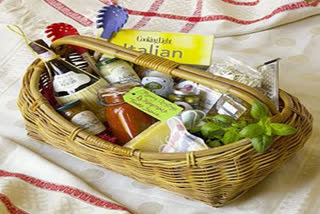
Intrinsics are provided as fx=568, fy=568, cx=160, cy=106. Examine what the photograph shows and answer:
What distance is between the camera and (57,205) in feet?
2.49

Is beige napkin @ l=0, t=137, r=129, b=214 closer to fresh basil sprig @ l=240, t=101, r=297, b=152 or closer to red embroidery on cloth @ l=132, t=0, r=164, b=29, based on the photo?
fresh basil sprig @ l=240, t=101, r=297, b=152

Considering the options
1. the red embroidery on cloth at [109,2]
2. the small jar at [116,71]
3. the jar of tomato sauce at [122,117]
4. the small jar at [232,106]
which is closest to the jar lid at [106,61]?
the small jar at [116,71]

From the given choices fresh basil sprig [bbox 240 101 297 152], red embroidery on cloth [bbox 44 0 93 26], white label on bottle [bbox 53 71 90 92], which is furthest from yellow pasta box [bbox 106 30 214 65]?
red embroidery on cloth [bbox 44 0 93 26]

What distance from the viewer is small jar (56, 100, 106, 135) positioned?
0.81 m

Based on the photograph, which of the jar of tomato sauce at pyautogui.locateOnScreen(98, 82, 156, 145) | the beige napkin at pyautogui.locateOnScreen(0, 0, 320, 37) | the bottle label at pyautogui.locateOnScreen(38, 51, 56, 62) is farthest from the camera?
the beige napkin at pyautogui.locateOnScreen(0, 0, 320, 37)

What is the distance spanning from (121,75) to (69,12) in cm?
48

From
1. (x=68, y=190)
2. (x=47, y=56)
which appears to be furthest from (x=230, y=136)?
(x=47, y=56)

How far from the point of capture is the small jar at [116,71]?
0.90 m

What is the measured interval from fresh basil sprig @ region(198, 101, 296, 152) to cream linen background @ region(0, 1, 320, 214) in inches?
4.0

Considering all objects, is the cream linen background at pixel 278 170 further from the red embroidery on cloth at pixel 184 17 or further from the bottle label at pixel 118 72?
the bottle label at pixel 118 72

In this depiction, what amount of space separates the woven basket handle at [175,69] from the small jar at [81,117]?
93mm

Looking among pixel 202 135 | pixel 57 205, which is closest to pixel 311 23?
pixel 202 135

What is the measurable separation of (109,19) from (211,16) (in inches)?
12.9

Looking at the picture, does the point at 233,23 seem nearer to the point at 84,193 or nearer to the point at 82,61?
the point at 82,61
